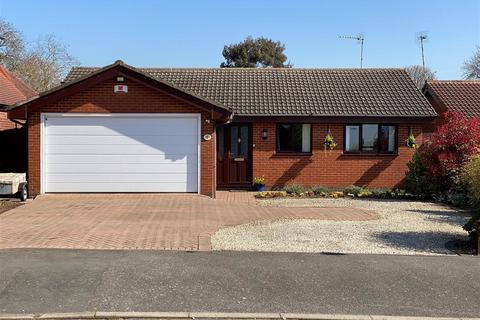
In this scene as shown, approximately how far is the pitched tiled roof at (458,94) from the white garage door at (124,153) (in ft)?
35.7

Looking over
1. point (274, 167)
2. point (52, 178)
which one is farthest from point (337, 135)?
point (52, 178)

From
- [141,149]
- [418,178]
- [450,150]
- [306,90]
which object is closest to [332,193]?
[418,178]

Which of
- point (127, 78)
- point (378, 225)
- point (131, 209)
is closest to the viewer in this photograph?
point (378, 225)

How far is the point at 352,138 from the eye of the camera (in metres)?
18.2

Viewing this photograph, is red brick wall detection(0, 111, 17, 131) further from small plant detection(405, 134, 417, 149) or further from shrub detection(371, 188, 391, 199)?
small plant detection(405, 134, 417, 149)

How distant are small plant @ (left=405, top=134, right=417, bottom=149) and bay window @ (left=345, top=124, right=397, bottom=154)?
1.47 feet

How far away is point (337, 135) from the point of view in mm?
17969

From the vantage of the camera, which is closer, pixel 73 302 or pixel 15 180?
pixel 73 302

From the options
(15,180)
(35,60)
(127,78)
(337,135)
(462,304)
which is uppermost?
(35,60)

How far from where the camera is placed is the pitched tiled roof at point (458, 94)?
67.2 feet

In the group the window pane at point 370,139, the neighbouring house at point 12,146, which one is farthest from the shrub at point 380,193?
the neighbouring house at point 12,146

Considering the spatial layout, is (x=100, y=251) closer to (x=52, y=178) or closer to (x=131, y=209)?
(x=131, y=209)

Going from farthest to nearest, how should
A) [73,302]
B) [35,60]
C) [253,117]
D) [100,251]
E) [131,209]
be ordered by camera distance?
[35,60] < [253,117] < [131,209] < [100,251] < [73,302]

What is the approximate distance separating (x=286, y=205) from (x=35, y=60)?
3711cm
